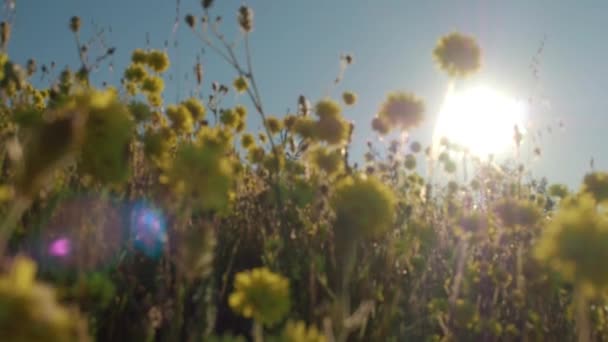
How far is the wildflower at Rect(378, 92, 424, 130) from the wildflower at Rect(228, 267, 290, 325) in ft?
5.25

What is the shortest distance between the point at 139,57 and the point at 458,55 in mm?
2384

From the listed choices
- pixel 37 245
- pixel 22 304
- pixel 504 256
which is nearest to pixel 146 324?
pixel 37 245

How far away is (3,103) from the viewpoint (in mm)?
3443

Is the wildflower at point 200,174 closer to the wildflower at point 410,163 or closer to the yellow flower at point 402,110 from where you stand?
the yellow flower at point 402,110

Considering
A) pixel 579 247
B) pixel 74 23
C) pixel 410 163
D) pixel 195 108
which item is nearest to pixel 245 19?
pixel 195 108

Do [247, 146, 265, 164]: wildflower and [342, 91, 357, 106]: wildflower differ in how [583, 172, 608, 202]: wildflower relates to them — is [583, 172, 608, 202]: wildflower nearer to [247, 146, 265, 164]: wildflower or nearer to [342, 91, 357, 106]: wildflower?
[342, 91, 357, 106]: wildflower

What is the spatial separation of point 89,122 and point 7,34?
6.46ft

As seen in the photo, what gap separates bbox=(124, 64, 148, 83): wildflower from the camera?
3.83 m

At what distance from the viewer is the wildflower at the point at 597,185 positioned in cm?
274

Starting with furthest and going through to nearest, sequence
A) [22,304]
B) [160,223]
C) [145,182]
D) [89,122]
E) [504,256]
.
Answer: [504,256] → [145,182] → [160,223] → [89,122] → [22,304]

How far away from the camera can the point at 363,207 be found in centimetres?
150

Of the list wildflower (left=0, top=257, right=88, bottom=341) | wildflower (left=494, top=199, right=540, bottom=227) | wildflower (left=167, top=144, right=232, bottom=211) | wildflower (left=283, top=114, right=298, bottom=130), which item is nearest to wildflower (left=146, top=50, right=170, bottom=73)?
wildflower (left=283, top=114, right=298, bottom=130)

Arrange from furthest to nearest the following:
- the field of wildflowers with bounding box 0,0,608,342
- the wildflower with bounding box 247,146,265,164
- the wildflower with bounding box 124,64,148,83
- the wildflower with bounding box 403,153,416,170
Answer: the wildflower with bounding box 403,153,416,170, the wildflower with bounding box 247,146,265,164, the wildflower with bounding box 124,64,148,83, the field of wildflowers with bounding box 0,0,608,342

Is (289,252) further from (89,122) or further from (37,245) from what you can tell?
(89,122)
